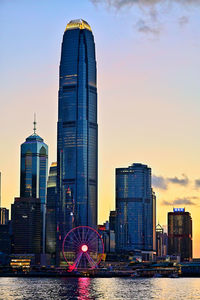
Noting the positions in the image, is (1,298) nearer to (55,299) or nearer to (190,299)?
(55,299)

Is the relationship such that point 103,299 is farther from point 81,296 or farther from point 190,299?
point 190,299

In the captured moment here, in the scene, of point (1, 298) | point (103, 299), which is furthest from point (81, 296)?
point (1, 298)

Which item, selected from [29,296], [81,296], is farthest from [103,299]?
[29,296]

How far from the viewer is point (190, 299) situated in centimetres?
19650

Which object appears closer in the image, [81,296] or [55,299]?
[55,299]

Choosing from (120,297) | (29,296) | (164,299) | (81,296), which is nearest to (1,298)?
(29,296)

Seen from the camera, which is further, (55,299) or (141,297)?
(141,297)

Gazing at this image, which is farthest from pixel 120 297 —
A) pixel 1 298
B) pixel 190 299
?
pixel 1 298

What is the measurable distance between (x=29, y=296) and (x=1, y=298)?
28.9 feet

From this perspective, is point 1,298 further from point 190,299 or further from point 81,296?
point 190,299

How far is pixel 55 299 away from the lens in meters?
184

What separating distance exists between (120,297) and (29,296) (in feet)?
90.7

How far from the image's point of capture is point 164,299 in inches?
7672

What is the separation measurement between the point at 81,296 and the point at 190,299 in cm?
3270
